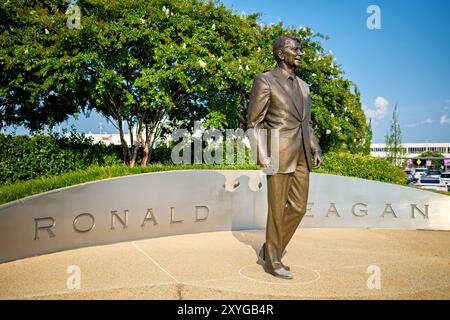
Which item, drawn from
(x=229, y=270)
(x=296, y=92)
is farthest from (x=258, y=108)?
(x=229, y=270)

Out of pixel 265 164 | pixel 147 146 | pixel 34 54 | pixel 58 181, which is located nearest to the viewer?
pixel 265 164

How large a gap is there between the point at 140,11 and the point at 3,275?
34.4 ft

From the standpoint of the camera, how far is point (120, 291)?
159 inches

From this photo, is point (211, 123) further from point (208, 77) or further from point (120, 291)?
point (120, 291)

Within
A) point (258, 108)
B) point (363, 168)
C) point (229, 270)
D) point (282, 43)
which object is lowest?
point (229, 270)

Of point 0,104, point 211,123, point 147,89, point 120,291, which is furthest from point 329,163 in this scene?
point 0,104

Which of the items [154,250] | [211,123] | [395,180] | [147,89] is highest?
[147,89]

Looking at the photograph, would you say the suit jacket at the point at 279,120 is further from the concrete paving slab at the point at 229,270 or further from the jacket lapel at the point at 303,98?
the concrete paving slab at the point at 229,270

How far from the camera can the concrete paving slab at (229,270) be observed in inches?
160

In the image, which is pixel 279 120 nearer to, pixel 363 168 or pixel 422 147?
pixel 363 168

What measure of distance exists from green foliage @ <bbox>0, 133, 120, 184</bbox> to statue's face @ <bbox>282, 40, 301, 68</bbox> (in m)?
6.53

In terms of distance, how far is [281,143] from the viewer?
4.62 metres

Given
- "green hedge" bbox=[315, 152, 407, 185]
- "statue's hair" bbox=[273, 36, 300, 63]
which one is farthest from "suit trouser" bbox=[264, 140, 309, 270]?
"green hedge" bbox=[315, 152, 407, 185]

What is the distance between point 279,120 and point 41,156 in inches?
259
